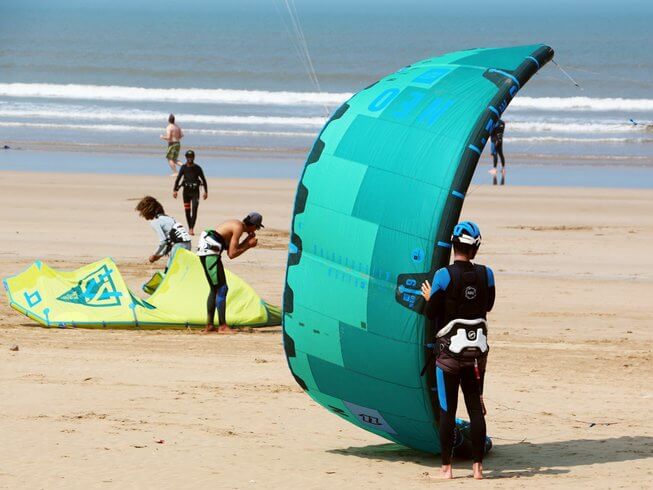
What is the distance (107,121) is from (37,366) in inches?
1394

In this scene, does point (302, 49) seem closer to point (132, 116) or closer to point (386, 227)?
point (132, 116)

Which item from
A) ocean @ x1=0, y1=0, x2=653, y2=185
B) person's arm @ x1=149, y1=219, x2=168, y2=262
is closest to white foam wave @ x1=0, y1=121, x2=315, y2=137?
ocean @ x1=0, y1=0, x2=653, y2=185

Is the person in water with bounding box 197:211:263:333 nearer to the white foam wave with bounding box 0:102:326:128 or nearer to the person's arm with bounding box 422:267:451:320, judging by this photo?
the person's arm with bounding box 422:267:451:320

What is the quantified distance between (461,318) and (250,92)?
51096 millimetres

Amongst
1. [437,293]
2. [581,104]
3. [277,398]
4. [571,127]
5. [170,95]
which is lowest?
[277,398]

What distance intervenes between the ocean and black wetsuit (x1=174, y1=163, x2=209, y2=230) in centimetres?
320

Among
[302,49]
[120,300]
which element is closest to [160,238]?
[120,300]

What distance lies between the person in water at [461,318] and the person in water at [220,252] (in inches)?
218

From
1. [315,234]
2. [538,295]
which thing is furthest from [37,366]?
[538,295]

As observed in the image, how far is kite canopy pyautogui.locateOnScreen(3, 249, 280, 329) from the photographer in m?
12.7

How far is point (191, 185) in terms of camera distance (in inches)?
741

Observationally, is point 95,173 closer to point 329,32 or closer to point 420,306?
point 420,306

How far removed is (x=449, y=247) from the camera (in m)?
6.91

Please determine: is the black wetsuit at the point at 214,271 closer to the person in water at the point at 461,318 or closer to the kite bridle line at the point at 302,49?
the kite bridle line at the point at 302,49
